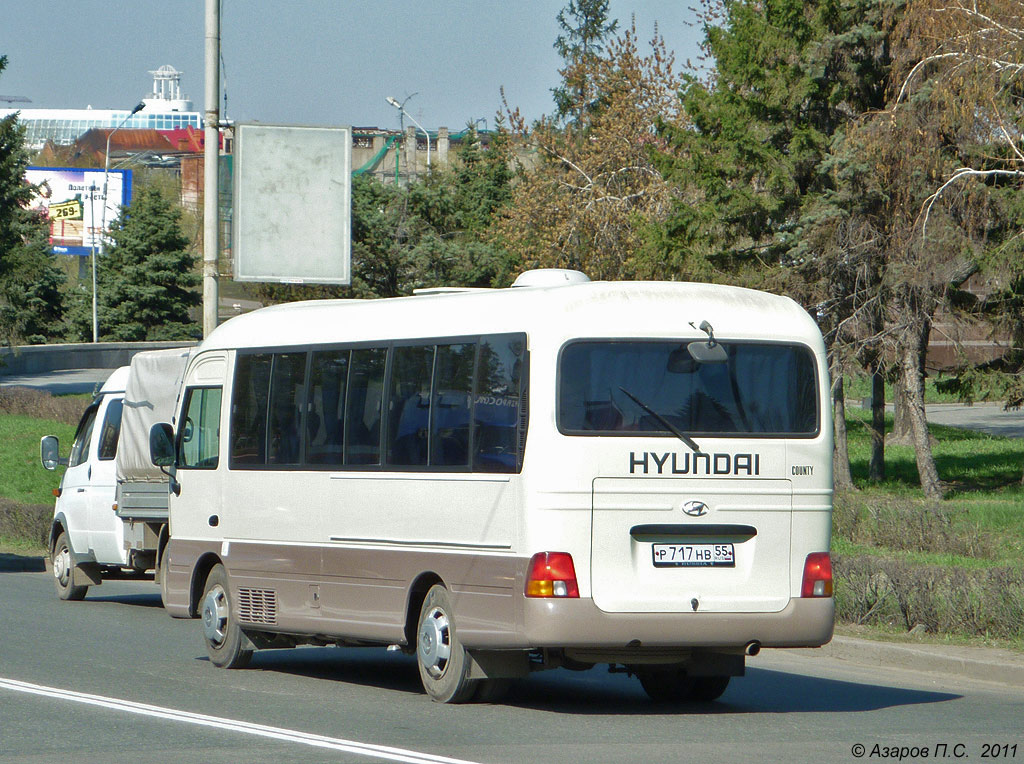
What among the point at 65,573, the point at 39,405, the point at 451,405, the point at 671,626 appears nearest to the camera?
the point at 671,626

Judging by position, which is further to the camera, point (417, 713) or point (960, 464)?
point (960, 464)

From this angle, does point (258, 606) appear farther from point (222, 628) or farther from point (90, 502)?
point (90, 502)

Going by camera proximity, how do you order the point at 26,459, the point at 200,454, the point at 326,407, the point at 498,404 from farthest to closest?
the point at 26,459 → the point at 200,454 → the point at 326,407 → the point at 498,404

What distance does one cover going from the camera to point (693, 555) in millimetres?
9141

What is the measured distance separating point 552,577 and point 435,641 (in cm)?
118

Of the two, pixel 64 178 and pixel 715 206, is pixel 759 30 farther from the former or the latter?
pixel 64 178

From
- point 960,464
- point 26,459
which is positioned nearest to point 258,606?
point 26,459

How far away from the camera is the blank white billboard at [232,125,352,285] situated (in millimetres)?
20766

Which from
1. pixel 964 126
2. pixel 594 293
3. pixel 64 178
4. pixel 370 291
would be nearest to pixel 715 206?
pixel 964 126

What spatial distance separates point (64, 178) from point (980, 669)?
302 ft

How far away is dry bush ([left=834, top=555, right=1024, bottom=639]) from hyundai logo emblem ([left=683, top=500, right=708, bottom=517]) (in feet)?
14.9

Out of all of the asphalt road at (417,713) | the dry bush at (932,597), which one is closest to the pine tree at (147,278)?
the asphalt road at (417,713)

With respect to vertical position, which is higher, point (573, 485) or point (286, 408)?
point (286, 408)

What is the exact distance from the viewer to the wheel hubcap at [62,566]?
17562 mm
